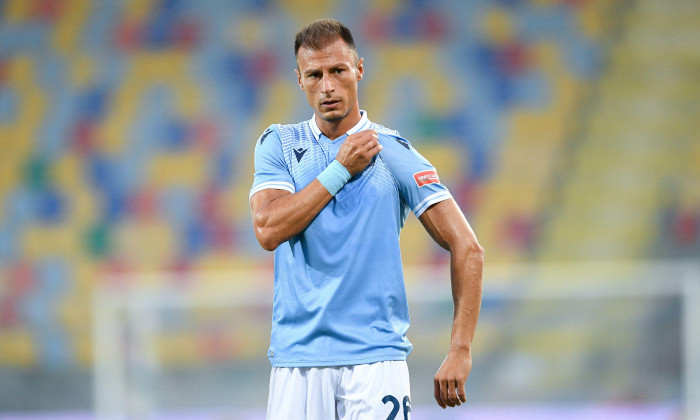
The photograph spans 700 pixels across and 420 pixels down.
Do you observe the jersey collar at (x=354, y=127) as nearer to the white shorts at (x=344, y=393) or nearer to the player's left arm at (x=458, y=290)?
the player's left arm at (x=458, y=290)

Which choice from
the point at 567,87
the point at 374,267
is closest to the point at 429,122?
the point at 567,87

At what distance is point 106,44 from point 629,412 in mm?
4247

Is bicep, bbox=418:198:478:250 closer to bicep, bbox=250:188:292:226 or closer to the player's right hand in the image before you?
the player's right hand

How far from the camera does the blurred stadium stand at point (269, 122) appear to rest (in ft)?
20.2

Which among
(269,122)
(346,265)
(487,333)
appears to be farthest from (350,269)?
(269,122)

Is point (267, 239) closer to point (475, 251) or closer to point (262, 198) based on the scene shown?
point (262, 198)

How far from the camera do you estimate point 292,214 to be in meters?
2.06

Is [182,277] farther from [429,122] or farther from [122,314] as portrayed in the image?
[429,122]

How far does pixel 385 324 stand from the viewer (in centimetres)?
209

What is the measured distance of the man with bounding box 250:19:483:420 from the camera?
2.06 m

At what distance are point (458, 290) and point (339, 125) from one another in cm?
49

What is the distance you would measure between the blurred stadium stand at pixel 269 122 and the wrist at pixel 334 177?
4.03 m

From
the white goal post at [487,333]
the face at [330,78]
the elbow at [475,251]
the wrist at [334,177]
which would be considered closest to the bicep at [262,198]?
the wrist at [334,177]

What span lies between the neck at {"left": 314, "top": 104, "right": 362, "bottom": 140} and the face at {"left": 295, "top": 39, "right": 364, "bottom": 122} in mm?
23
